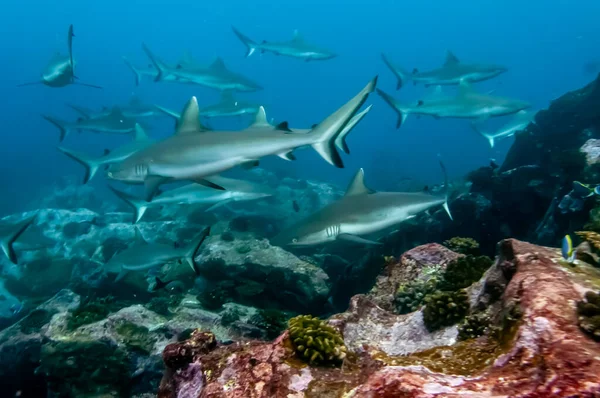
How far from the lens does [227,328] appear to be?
764 centimetres

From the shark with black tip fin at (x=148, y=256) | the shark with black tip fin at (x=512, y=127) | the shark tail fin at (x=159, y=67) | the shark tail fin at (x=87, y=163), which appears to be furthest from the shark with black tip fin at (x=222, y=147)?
the shark tail fin at (x=159, y=67)

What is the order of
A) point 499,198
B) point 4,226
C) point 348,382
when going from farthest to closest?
point 499,198
point 4,226
point 348,382

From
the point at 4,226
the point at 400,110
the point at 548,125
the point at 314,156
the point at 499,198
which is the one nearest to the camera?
the point at 4,226

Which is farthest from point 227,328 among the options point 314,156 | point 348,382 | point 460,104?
point 314,156

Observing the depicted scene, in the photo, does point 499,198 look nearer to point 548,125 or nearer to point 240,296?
point 548,125

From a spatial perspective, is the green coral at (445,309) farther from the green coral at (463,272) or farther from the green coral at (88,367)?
the green coral at (88,367)

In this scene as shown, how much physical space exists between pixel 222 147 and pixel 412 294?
12.2ft

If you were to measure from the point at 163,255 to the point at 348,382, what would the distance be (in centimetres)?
760

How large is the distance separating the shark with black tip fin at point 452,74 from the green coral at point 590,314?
1412 cm

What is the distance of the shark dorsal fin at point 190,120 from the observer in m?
6.77

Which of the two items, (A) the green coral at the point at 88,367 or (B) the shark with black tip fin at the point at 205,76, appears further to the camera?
(B) the shark with black tip fin at the point at 205,76

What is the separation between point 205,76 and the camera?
19.7m

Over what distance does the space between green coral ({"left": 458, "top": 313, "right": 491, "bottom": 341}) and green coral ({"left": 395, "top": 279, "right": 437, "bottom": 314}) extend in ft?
6.19

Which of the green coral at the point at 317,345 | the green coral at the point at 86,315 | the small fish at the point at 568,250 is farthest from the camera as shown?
the green coral at the point at 86,315
